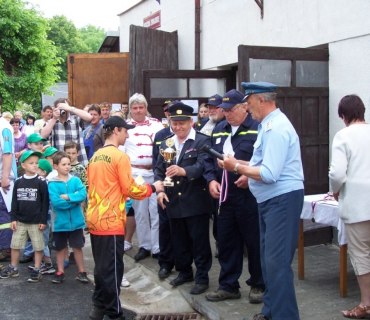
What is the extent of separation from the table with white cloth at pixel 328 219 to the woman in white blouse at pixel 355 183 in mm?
436

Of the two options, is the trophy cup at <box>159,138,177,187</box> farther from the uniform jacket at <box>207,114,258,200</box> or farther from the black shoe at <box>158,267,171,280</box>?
the black shoe at <box>158,267,171,280</box>

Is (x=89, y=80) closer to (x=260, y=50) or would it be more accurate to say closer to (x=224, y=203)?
(x=260, y=50)

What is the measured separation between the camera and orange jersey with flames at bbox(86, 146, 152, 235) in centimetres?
477

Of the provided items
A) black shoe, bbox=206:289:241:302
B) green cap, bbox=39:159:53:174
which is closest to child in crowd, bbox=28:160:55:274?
green cap, bbox=39:159:53:174

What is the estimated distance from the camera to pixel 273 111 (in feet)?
13.8

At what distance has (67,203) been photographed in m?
6.16

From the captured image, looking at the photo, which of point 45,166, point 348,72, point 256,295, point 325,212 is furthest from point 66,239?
point 348,72

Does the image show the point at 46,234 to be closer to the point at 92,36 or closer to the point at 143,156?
the point at 143,156

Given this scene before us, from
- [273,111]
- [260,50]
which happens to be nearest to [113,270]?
[273,111]

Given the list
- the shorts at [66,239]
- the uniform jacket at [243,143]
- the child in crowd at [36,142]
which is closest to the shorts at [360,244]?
the uniform jacket at [243,143]

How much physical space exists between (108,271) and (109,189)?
706mm

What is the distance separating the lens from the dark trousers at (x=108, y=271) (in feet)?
15.9

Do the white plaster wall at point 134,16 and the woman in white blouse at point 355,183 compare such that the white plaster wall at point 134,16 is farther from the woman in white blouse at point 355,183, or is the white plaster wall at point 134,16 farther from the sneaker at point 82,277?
the woman in white blouse at point 355,183

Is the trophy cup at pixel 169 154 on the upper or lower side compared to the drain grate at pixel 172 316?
upper
